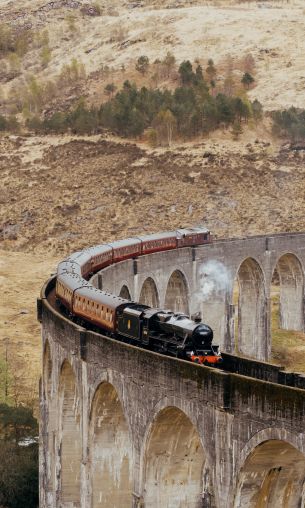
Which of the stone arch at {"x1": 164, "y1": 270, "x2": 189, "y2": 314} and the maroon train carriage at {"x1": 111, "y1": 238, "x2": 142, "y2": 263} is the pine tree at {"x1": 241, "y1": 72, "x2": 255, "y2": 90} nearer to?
the stone arch at {"x1": 164, "y1": 270, "x2": 189, "y2": 314}

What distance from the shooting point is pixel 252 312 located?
68688mm

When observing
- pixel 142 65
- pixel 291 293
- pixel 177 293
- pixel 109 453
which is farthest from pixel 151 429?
pixel 142 65

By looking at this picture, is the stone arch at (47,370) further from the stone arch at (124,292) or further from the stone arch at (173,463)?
the stone arch at (173,463)

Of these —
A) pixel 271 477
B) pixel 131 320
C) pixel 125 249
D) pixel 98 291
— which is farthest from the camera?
pixel 125 249

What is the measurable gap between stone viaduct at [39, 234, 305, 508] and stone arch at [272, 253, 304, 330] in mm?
23415

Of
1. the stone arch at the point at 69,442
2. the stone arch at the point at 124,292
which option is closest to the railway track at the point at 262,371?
the stone arch at the point at 69,442

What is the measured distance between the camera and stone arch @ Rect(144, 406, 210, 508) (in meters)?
27.6

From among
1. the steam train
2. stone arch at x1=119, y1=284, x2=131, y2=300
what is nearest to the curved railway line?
the steam train

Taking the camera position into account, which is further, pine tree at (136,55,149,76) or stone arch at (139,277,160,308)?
pine tree at (136,55,149,76)

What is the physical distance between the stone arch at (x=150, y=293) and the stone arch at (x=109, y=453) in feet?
76.8

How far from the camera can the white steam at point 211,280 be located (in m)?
62.3

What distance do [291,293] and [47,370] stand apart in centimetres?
3693

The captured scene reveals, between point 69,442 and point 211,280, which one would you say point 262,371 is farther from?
point 211,280

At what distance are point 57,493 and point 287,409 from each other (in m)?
18.2
